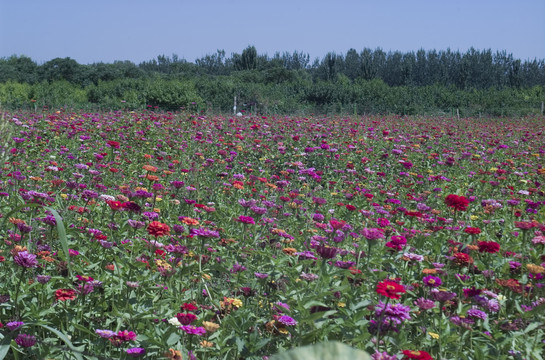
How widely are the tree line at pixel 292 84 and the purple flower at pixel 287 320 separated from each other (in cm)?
1213

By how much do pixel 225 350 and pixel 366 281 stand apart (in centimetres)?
103

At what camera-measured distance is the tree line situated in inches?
1148

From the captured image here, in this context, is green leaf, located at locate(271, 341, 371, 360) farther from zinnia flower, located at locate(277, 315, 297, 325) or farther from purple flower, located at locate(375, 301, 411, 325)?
zinnia flower, located at locate(277, 315, 297, 325)

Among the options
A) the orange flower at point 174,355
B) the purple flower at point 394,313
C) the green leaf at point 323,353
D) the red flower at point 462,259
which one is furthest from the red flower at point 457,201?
the green leaf at point 323,353

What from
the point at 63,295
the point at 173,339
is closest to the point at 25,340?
the point at 63,295

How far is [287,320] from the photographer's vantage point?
206cm

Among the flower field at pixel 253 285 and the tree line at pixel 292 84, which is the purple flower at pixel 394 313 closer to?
the flower field at pixel 253 285

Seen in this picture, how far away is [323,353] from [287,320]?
1.73m

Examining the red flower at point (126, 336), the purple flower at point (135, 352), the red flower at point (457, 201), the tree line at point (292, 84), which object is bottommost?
the purple flower at point (135, 352)

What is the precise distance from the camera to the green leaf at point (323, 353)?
38cm

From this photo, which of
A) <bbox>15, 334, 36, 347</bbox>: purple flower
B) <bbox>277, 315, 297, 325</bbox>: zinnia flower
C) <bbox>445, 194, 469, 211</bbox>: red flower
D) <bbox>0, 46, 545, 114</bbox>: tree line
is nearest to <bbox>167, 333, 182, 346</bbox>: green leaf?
<bbox>277, 315, 297, 325</bbox>: zinnia flower

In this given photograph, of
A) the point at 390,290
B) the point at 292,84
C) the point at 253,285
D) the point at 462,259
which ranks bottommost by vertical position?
the point at 253,285

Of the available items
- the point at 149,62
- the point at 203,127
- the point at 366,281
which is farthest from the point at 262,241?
the point at 149,62

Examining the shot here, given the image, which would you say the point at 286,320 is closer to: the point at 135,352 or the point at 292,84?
the point at 135,352
